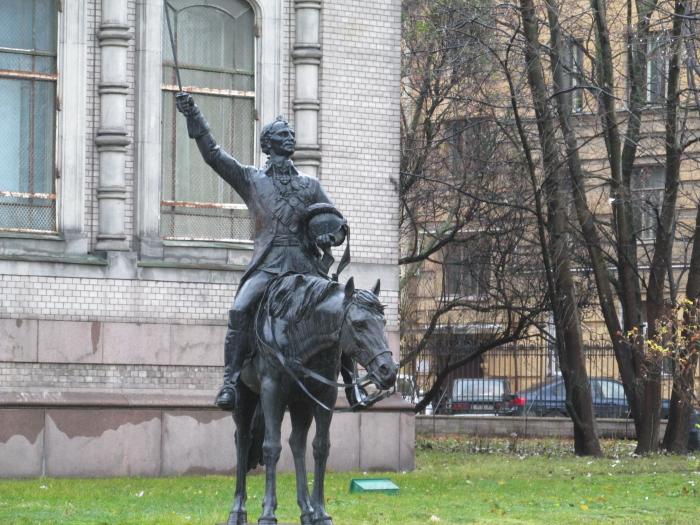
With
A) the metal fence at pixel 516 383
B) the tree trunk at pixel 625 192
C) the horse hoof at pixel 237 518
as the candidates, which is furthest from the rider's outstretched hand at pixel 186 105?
the metal fence at pixel 516 383

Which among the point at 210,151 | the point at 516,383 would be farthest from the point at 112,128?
the point at 516,383

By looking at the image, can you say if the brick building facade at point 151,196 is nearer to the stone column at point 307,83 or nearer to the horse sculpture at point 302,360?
the stone column at point 307,83

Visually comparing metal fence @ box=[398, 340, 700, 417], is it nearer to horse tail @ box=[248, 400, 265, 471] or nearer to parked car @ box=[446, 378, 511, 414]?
parked car @ box=[446, 378, 511, 414]

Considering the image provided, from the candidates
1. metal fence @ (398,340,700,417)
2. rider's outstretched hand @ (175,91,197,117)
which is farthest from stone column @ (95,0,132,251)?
metal fence @ (398,340,700,417)

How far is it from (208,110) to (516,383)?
15.4 metres

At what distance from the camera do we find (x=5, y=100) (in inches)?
819

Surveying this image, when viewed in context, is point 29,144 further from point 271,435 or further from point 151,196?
point 271,435

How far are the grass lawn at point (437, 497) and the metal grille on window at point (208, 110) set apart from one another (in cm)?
351

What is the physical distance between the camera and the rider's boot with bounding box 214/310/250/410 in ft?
39.8

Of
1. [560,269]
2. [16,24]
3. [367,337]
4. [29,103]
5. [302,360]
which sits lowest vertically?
[302,360]

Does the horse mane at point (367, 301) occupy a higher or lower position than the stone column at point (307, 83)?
lower

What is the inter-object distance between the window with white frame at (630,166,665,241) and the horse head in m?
15.4

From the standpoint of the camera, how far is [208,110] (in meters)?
21.9

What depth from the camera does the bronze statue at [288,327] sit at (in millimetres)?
11391
